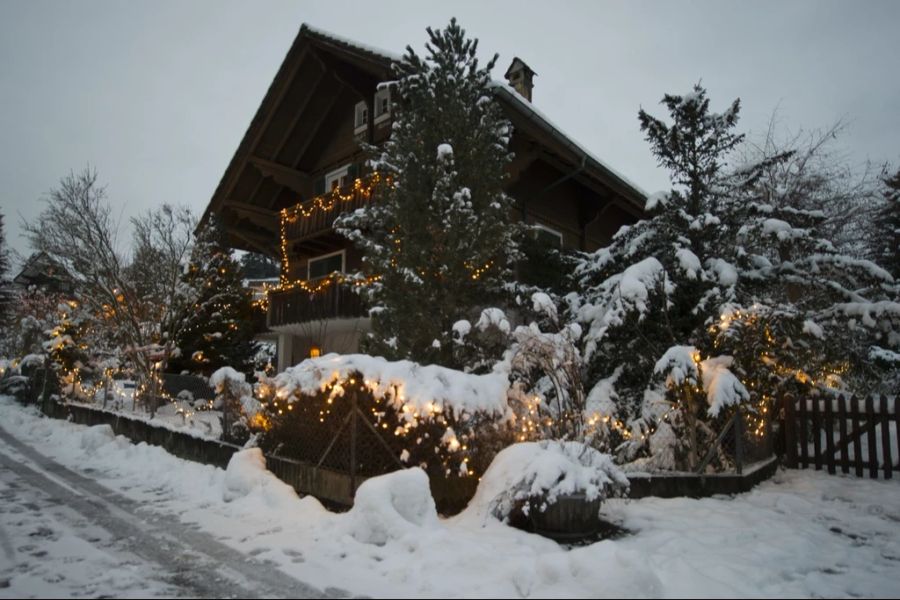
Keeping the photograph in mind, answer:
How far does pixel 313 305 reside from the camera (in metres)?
16.7

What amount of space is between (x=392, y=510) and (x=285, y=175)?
18.1 m

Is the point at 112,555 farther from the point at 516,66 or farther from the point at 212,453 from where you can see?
the point at 516,66

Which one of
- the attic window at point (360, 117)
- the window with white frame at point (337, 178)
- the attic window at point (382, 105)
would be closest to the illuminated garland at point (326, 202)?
the window with white frame at point (337, 178)

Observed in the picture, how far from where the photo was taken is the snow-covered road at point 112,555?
159 inches

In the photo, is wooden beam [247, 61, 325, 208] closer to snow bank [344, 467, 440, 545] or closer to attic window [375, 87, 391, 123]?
attic window [375, 87, 391, 123]

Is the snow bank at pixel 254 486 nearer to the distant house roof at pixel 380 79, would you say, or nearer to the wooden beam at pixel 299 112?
the distant house roof at pixel 380 79

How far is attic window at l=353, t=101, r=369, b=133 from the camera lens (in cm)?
1842

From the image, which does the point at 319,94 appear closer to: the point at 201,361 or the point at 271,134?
the point at 271,134

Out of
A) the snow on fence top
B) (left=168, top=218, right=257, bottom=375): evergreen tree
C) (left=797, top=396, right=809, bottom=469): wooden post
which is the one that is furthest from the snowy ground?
(left=168, top=218, right=257, bottom=375): evergreen tree

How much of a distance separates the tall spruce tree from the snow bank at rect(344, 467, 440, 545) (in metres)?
4.30

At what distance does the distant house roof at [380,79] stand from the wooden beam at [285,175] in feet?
1.87

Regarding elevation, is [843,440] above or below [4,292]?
below

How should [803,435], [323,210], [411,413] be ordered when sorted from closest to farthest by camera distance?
[411,413], [803,435], [323,210]

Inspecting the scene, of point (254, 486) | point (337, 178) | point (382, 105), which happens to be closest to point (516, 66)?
point (382, 105)
